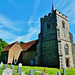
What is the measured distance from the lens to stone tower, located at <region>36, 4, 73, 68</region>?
17719 millimetres

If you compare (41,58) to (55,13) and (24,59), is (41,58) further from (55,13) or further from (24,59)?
(55,13)

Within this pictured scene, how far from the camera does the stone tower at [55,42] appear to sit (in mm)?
17719

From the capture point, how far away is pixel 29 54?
24.2 m

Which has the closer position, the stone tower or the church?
the stone tower

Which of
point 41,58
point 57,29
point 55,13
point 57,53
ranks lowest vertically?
point 41,58

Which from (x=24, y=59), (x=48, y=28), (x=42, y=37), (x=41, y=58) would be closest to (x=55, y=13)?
(x=48, y=28)

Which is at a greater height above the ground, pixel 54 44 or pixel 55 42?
pixel 55 42

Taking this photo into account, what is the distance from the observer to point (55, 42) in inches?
733

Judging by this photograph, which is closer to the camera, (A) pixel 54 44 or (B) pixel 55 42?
(B) pixel 55 42

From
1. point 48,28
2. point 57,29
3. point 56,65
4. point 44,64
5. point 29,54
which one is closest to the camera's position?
point 56,65

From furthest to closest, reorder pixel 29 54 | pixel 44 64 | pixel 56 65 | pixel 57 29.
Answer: pixel 29 54, pixel 44 64, pixel 57 29, pixel 56 65

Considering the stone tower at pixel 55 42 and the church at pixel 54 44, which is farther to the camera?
the church at pixel 54 44

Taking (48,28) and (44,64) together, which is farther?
(48,28)

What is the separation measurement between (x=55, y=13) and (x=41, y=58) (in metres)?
12.7
